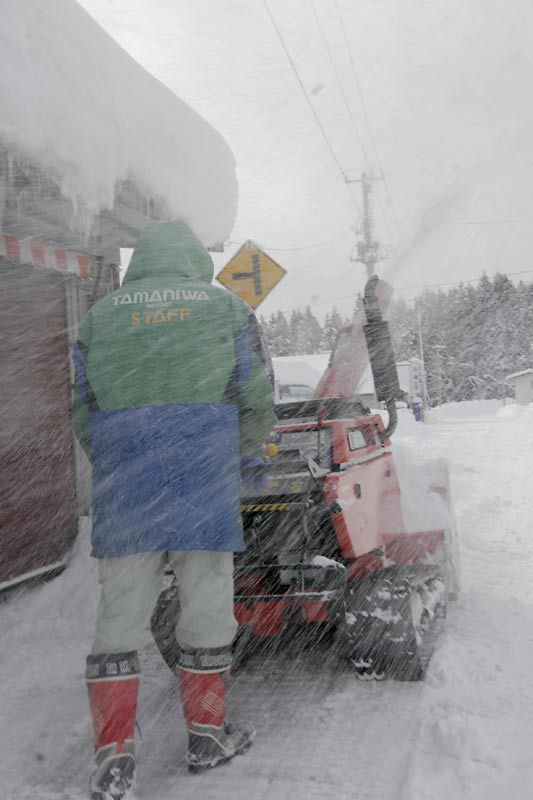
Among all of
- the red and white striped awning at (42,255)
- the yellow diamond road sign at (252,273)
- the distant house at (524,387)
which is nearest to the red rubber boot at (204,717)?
the red and white striped awning at (42,255)

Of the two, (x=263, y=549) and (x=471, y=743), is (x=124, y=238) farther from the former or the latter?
(x=471, y=743)

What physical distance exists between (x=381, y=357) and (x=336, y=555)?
1.15 metres

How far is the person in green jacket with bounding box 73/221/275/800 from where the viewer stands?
2572mm

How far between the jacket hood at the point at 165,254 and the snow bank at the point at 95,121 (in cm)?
145

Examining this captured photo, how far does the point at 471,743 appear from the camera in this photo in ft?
8.66

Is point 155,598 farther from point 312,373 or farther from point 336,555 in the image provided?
point 312,373

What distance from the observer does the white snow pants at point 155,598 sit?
2594 millimetres

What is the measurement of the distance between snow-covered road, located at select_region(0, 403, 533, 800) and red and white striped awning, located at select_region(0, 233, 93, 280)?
2.28m

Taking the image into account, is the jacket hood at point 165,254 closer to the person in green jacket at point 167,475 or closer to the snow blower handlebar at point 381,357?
the person in green jacket at point 167,475

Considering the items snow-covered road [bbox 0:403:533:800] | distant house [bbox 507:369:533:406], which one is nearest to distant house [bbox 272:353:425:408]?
distant house [bbox 507:369:533:406]

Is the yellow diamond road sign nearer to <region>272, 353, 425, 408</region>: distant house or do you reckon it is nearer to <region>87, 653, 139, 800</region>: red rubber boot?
<region>87, 653, 139, 800</region>: red rubber boot

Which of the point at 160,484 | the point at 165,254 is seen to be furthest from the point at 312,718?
the point at 165,254

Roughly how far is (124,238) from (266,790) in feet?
17.5

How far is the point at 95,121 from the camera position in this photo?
475 cm
